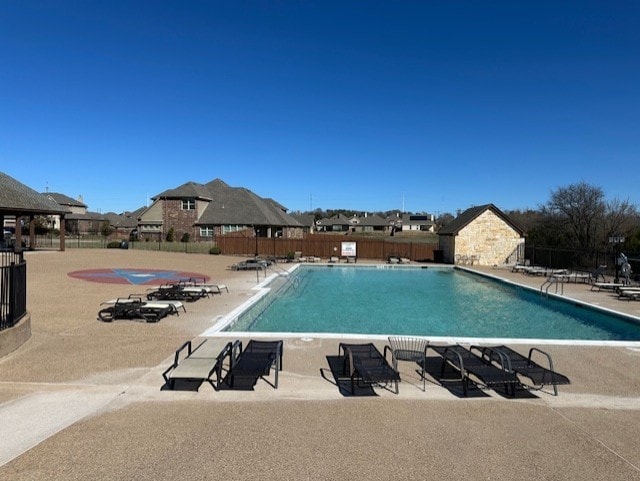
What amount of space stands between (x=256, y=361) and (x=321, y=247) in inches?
1202

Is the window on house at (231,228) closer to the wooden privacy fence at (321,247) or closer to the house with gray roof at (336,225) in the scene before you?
the wooden privacy fence at (321,247)

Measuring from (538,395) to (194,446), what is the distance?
497 cm

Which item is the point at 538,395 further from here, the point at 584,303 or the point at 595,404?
the point at 584,303

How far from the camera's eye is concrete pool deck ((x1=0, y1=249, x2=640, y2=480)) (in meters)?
4.26

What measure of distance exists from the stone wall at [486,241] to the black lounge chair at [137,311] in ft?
85.9

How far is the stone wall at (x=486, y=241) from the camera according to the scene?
110 feet

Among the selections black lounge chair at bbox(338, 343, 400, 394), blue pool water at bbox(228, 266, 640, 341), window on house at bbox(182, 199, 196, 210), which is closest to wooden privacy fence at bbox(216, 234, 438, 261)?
window on house at bbox(182, 199, 196, 210)

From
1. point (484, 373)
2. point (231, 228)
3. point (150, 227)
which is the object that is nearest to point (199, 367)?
point (484, 373)

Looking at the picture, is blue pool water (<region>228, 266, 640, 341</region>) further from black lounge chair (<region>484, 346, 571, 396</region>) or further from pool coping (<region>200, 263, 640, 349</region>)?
black lounge chair (<region>484, 346, 571, 396</region>)

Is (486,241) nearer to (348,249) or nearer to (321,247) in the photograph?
(348,249)

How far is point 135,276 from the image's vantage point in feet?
72.0

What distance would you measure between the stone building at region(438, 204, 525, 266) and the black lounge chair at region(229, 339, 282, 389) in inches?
1095

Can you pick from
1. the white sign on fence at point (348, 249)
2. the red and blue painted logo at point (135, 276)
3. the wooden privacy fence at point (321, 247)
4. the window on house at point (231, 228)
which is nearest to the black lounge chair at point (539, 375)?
the red and blue painted logo at point (135, 276)

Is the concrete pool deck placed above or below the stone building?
below
